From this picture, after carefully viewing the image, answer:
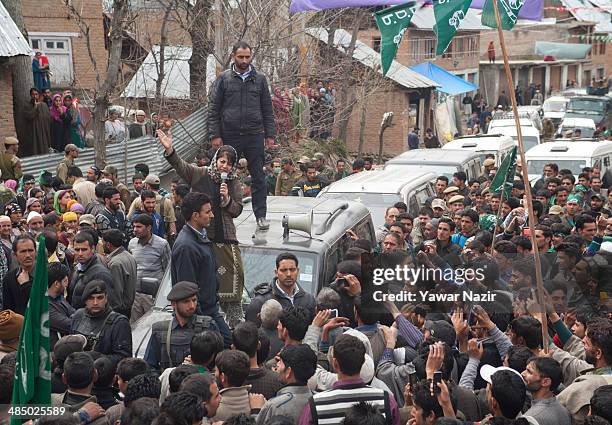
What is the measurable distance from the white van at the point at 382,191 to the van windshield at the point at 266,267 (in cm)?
403

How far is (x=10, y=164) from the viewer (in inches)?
619

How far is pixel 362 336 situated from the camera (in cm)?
602

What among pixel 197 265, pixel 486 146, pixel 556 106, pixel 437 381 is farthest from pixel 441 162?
pixel 556 106

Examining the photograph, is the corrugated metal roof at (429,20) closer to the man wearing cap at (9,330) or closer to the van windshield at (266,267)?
the van windshield at (266,267)

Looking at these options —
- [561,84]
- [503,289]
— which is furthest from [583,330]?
[561,84]

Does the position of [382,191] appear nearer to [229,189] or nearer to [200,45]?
[229,189]

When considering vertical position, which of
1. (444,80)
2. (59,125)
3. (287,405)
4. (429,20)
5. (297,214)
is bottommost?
(287,405)

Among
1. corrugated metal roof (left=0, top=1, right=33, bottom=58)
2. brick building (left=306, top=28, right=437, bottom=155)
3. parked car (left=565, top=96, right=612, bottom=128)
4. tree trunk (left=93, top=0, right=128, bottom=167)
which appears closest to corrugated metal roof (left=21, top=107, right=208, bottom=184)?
tree trunk (left=93, top=0, right=128, bottom=167)

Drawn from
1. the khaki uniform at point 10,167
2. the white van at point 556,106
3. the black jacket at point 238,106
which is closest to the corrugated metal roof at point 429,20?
the white van at point 556,106

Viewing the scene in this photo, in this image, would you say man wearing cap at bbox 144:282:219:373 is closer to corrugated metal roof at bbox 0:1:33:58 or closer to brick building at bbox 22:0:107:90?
corrugated metal roof at bbox 0:1:33:58

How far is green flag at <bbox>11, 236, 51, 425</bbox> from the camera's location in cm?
484

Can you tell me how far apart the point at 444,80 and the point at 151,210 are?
24690mm

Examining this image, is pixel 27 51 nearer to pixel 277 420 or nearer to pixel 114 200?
pixel 114 200

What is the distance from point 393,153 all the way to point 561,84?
Result: 2790 centimetres
